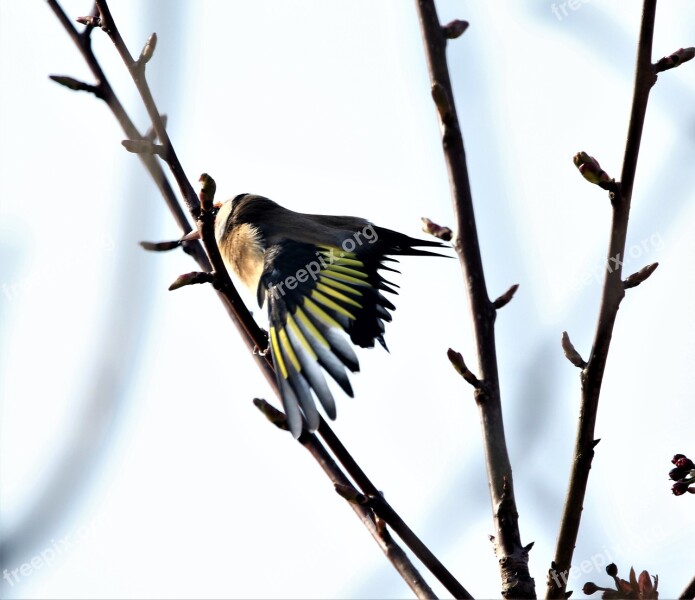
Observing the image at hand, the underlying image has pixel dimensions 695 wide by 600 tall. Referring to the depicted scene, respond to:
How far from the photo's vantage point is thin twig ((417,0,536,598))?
1894 mm

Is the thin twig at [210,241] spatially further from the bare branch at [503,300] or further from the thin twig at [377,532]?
the bare branch at [503,300]

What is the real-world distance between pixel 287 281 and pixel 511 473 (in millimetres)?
1884

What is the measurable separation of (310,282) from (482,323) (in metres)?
1.72

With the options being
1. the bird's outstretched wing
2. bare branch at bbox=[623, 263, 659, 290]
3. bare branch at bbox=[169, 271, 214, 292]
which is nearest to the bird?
the bird's outstretched wing

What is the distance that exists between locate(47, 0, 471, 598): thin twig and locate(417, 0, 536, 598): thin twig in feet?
0.46

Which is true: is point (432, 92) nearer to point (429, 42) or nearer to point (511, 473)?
point (429, 42)

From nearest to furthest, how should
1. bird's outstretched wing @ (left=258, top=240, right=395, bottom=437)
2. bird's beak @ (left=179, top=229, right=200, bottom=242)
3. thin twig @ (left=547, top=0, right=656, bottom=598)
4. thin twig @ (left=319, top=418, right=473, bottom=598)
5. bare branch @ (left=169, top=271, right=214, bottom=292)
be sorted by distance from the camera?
thin twig @ (left=547, top=0, right=656, bottom=598) → thin twig @ (left=319, top=418, right=473, bottom=598) → bare branch @ (left=169, top=271, right=214, bottom=292) → bird's outstretched wing @ (left=258, top=240, right=395, bottom=437) → bird's beak @ (left=179, top=229, right=200, bottom=242)

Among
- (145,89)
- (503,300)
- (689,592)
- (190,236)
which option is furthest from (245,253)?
(689,592)

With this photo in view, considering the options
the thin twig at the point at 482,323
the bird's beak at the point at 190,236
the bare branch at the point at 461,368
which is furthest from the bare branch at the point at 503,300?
the bird's beak at the point at 190,236

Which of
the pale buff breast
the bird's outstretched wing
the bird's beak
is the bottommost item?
the bird's outstretched wing

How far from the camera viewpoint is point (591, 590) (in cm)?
214

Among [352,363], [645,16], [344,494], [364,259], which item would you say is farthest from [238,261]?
[645,16]

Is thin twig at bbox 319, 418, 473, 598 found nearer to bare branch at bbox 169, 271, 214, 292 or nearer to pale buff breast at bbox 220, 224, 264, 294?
bare branch at bbox 169, 271, 214, 292

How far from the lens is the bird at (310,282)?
2707mm
